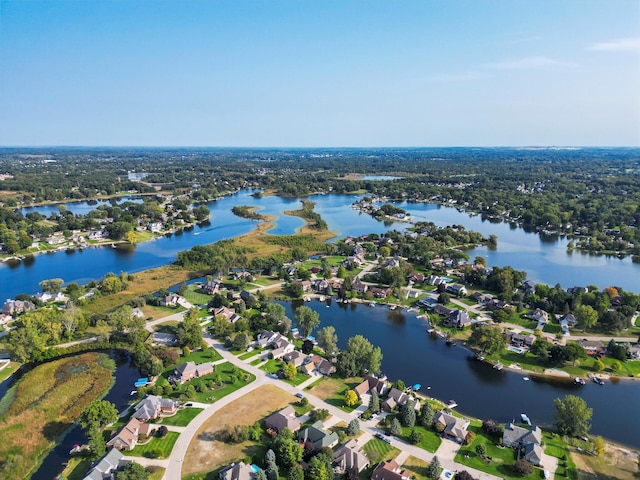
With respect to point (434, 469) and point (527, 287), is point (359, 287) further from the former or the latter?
point (434, 469)

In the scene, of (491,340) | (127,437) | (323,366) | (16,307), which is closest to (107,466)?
(127,437)

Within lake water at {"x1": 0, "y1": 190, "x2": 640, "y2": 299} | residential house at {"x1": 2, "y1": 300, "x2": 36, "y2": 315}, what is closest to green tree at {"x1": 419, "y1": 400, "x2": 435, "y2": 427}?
lake water at {"x1": 0, "y1": 190, "x2": 640, "y2": 299}

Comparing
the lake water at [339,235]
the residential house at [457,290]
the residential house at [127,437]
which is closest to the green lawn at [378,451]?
the residential house at [127,437]

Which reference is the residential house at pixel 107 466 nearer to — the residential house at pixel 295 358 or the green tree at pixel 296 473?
the green tree at pixel 296 473

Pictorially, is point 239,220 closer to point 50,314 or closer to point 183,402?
point 50,314

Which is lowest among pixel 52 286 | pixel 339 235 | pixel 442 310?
pixel 442 310
